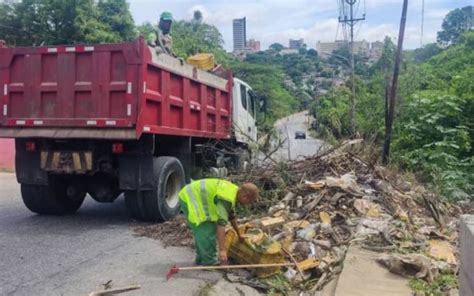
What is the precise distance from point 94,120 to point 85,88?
45 centimetres

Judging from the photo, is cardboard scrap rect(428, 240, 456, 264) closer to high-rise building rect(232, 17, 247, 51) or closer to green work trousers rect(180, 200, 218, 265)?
green work trousers rect(180, 200, 218, 265)

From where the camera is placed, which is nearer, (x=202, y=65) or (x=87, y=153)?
(x=87, y=153)

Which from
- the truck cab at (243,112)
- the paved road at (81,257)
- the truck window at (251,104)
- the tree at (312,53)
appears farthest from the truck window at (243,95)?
the tree at (312,53)

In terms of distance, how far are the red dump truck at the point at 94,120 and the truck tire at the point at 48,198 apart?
15 millimetres

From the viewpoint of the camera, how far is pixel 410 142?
574 inches

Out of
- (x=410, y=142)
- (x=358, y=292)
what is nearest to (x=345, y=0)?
(x=410, y=142)

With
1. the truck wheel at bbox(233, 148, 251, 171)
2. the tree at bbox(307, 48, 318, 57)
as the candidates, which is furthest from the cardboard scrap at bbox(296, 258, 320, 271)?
the tree at bbox(307, 48, 318, 57)

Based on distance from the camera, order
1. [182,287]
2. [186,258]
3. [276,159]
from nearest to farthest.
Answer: [182,287] < [186,258] < [276,159]

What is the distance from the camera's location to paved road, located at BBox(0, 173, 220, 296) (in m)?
5.00

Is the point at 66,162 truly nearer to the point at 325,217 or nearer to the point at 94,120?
the point at 94,120

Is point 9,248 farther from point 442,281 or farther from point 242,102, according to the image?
point 242,102

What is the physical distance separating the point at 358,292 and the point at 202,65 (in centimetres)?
661

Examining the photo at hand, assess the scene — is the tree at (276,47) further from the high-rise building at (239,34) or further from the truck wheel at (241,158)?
the truck wheel at (241,158)

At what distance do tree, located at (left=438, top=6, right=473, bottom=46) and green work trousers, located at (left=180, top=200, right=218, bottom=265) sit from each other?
7908cm
